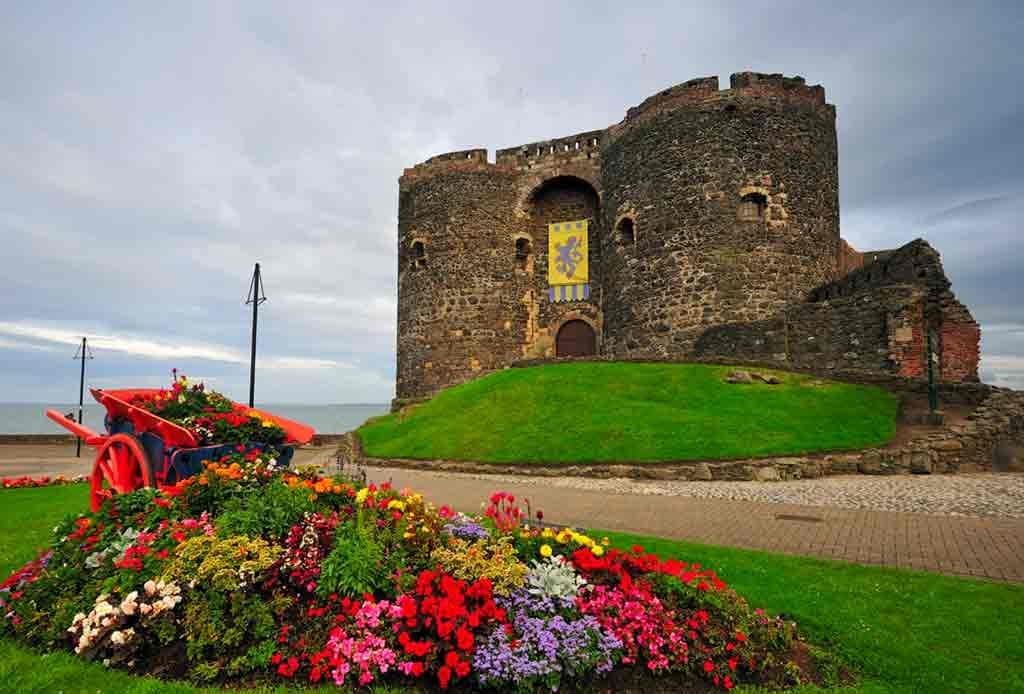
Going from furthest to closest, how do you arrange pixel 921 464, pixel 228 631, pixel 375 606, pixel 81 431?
pixel 921 464 < pixel 81 431 < pixel 375 606 < pixel 228 631

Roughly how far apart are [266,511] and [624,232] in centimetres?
2563

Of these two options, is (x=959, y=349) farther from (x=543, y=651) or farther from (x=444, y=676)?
(x=444, y=676)

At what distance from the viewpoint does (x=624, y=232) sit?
28.6 meters

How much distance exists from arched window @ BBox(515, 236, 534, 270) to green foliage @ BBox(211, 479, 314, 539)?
28556mm

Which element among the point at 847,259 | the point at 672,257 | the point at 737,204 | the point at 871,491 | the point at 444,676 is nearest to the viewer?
the point at 444,676

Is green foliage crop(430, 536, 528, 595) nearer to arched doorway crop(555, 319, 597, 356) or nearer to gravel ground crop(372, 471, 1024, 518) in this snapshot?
gravel ground crop(372, 471, 1024, 518)

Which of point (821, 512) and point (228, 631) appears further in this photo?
point (821, 512)

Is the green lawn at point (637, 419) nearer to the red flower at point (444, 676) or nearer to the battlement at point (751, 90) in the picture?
the red flower at point (444, 676)

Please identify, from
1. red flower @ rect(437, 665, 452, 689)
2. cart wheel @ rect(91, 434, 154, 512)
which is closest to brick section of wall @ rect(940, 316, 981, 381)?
red flower @ rect(437, 665, 452, 689)

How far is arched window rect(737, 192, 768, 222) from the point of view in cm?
2511

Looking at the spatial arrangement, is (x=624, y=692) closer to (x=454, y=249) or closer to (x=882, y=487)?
(x=882, y=487)

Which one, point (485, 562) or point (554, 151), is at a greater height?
point (554, 151)

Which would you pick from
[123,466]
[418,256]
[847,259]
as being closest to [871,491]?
[123,466]

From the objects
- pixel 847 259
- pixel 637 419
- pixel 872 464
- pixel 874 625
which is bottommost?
pixel 874 625
